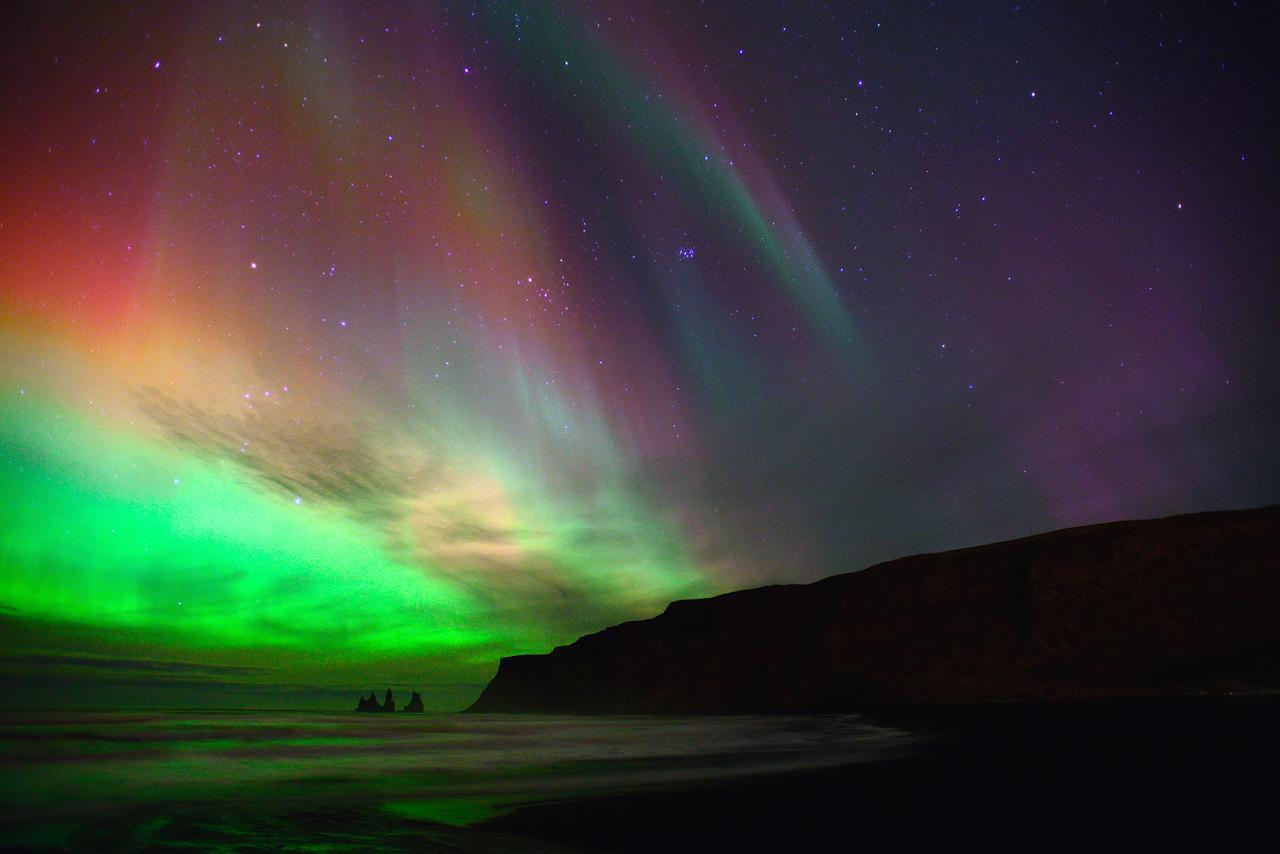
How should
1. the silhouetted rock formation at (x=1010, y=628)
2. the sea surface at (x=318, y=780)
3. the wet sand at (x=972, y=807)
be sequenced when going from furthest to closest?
the silhouetted rock formation at (x=1010, y=628)
the sea surface at (x=318, y=780)
the wet sand at (x=972, y=807)

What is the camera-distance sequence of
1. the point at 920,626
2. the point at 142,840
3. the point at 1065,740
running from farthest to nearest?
the point at 920,626, the point at 1065,740, the point at 142,840

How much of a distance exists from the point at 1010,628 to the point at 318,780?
5368 centimetres

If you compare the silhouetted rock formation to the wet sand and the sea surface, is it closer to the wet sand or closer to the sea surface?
the sea surface

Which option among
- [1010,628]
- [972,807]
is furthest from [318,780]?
[1010,628]

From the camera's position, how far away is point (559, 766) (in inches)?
501

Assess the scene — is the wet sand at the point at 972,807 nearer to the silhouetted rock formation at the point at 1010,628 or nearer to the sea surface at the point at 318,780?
the sea surface at the point at 318,780

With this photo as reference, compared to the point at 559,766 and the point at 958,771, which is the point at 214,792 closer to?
the point at 559,766

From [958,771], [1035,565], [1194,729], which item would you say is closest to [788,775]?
[958,771]

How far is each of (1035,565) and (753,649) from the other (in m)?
28.7

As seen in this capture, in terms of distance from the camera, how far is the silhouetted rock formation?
4188 cm

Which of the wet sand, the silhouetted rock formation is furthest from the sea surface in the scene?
the silhouetted rock formation

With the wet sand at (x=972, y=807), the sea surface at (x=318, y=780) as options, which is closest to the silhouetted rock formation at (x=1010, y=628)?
the sea surface at (x=318, y=780)

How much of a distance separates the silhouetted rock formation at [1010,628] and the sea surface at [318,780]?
37.2 m

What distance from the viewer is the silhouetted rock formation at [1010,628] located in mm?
41875
